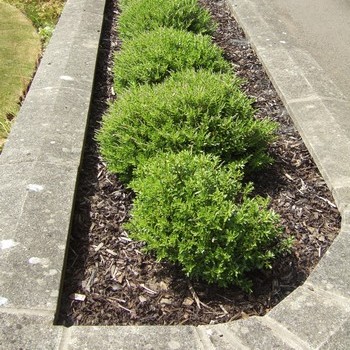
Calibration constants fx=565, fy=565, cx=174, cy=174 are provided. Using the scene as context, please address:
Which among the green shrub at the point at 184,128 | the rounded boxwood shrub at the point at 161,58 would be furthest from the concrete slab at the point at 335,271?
the rounded boxwood shrub at the point at 161,58

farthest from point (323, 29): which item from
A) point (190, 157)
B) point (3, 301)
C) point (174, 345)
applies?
point (3, 301)

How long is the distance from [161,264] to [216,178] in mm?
532

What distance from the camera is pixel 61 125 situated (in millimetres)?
3924

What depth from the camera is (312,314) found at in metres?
2.49

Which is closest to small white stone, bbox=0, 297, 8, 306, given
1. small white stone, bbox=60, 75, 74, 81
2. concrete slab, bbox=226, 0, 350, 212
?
concrete slab, bbox=226, 0, 350, 212

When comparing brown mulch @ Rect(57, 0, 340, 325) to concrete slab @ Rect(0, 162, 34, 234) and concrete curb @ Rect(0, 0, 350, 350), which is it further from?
concrete slab @ Rect(0, 162, 34, 234)

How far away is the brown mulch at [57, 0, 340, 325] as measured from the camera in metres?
2.66

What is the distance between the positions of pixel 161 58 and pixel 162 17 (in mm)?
1103

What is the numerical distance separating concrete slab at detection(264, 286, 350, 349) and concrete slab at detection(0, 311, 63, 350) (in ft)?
3.06

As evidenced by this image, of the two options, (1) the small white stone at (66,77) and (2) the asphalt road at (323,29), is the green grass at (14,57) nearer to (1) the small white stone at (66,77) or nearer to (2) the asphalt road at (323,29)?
(1) the small white stone at (66,77)

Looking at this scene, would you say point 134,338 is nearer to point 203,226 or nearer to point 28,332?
point 28,332

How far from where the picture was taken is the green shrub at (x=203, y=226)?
105 inches

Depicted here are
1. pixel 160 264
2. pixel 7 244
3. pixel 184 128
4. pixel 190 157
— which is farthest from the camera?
pixel 184 128

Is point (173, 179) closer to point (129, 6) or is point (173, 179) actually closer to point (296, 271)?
point (296, 271)
